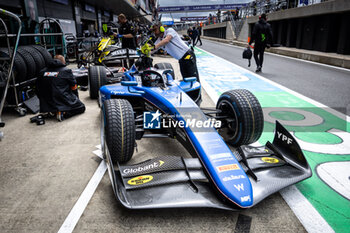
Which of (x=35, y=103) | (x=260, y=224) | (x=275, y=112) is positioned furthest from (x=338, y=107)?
(x=35, y=103)

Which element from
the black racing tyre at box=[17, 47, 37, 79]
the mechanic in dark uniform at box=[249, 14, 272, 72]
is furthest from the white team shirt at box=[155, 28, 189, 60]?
the mechanic in dark uniform at box=[249, 14, 272, 72]

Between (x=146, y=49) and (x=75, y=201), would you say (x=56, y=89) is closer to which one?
(x=146, y=49)

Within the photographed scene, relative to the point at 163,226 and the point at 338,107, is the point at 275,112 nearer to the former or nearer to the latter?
the point at 338,107

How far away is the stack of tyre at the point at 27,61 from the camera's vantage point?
523cm

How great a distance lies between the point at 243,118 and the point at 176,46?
2777mm

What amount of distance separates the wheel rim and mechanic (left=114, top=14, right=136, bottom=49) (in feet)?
18.3

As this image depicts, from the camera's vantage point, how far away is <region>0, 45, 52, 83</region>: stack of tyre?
5.23m

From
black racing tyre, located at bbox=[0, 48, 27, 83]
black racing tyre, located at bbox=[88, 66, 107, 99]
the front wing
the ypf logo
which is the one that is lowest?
the front wing

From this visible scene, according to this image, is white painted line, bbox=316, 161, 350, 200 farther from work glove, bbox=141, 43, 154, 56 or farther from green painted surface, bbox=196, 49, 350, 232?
work glove, bbox=141, 43, 154, 56

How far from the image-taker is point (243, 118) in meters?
3.21

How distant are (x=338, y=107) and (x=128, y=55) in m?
5.45

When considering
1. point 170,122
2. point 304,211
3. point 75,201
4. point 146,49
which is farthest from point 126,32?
point 304,211

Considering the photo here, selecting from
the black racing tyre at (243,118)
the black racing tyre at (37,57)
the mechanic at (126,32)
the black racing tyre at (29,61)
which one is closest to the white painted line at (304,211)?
the black racing tyre at (243,118)

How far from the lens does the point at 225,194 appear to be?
2109 millimetres
